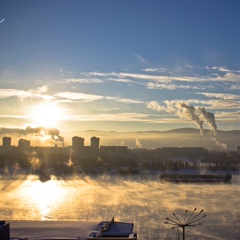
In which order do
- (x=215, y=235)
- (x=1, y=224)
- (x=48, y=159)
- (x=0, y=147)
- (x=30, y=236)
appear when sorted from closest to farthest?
1. (x=1, y=224)
2. (x=30, y=236)
3. (x=215, y=235)
4. (x=48, y=159)
5. (x=0, y=147)

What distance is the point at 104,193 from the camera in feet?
94.8

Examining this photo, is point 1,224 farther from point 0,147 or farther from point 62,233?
point 0,147

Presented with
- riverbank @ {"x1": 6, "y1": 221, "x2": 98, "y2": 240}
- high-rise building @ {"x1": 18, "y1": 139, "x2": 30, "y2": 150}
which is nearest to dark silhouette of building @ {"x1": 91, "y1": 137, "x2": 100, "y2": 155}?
high-rise building @ {"x1": 18, "y1": 139, "x2": 30, "y2": 150}

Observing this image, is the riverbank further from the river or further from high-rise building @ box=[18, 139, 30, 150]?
high-rise building @ box=[18, 139, 30, 150]

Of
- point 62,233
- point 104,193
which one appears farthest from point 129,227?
point 104,193

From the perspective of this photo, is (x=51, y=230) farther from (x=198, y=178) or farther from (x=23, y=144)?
(x=23, y=144)

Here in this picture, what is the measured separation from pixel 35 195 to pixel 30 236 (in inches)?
681

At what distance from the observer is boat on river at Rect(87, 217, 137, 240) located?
35.9 feet

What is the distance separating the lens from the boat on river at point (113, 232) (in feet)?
35.9

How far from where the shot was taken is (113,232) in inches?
460

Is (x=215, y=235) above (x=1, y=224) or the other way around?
the other way around

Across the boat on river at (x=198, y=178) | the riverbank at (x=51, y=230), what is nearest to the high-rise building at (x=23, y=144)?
the boat on river at (x=198, y=178)

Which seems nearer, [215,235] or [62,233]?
[62,233]

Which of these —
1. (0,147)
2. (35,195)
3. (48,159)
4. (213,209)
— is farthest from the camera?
(0,147)
